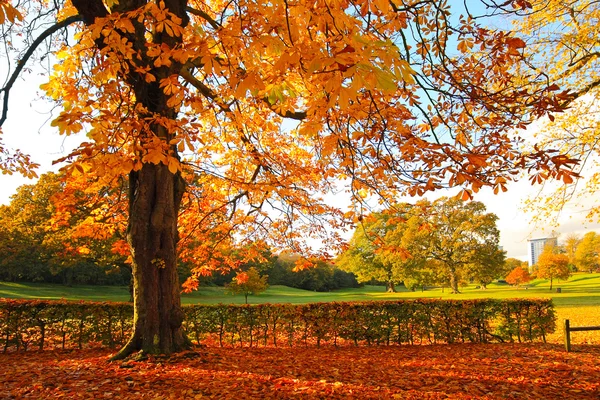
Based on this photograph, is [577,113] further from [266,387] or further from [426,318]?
[266,387]

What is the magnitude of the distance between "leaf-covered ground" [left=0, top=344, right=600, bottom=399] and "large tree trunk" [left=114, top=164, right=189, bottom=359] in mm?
389

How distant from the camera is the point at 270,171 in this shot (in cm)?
824

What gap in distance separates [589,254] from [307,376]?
82820 mm

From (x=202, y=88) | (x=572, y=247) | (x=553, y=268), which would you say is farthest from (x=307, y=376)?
(x=572, y=247)

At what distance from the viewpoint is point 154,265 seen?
5.85 m

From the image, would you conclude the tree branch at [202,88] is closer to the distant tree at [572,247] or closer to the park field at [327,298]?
the park field at [327,298]

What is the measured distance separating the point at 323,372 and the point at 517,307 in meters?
6.62

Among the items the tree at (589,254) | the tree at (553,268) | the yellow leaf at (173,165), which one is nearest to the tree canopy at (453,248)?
the tree at (553,268)

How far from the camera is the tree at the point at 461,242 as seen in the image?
3241cm

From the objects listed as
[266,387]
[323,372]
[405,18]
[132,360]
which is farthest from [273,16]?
[132,360]

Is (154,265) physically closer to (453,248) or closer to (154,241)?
(154,241)

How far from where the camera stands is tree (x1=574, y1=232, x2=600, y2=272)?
66.1m

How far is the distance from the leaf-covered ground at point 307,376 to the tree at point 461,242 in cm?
2563

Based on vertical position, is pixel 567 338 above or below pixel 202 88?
below
